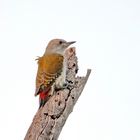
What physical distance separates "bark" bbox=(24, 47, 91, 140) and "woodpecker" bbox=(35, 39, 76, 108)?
0.13 meters

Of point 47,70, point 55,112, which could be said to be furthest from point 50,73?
point 55,112

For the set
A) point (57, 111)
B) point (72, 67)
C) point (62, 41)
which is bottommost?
point (57, 111)

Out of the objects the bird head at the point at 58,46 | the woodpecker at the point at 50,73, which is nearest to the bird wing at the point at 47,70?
the woodpecker at the point at 50,73

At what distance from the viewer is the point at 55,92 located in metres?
4.95

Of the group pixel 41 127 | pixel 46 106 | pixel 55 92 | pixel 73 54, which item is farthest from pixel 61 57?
pixel 41 127

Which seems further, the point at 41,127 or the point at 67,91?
the point at 67,91

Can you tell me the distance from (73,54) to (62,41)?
402 mm

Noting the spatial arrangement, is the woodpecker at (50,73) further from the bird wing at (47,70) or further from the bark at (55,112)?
the bark at (55,112)

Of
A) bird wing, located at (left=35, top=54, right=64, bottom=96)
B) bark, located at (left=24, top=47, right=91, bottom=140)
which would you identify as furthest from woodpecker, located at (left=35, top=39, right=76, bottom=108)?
bark, located at (left=24, top=47, right=91, bottom=140)

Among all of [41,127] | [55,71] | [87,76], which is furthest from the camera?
[55,71]

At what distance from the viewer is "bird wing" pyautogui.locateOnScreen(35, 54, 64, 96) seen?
4.92 m

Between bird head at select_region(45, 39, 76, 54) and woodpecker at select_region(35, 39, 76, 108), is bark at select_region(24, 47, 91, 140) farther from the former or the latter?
bird head at select_region(45, 39, 76, 54)

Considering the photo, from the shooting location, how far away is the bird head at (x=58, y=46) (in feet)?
17.7

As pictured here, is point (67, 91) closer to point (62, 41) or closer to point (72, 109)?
point (72, 109)
